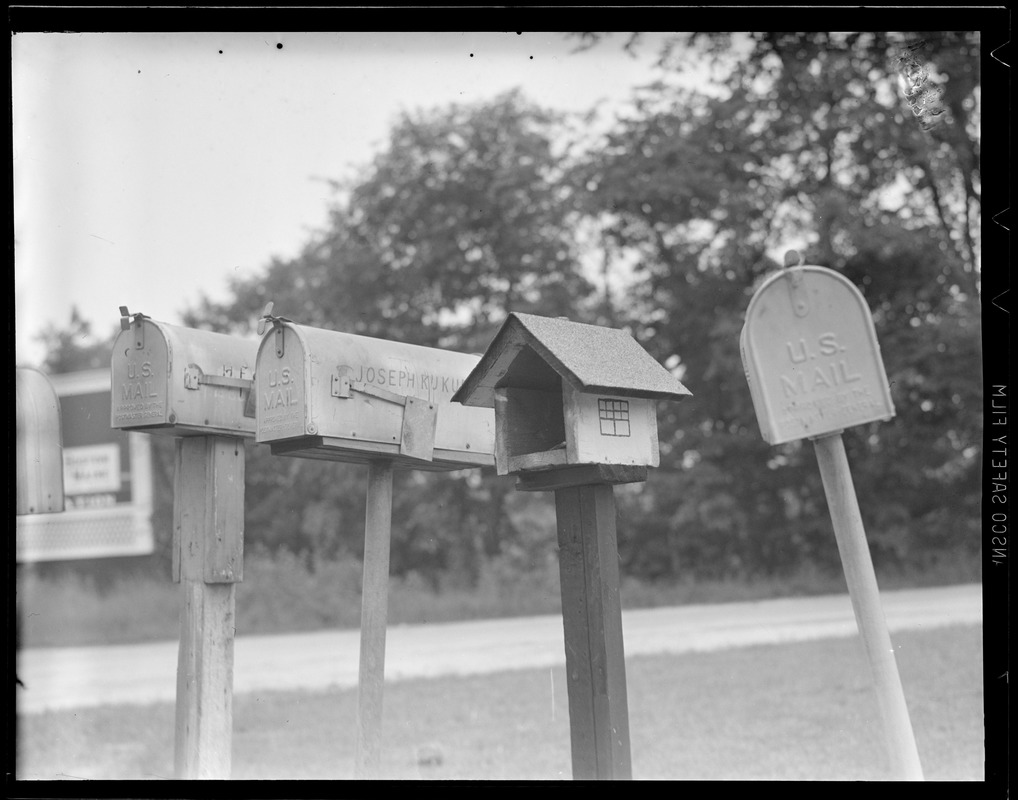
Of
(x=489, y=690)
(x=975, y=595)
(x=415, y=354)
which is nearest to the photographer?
(x=415, y=354)

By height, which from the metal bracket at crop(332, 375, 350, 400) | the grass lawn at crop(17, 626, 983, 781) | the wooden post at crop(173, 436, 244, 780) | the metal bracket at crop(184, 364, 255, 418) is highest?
the metal bracket at crop(184, 364, 255, 418)

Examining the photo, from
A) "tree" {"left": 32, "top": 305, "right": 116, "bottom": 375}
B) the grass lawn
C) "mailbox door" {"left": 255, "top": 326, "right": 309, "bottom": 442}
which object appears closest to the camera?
"mailbox door" {"left": 255, "top": 326, "right": 309, "bottom": 442}

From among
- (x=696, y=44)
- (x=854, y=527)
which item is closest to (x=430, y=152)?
(x=696, y=44)

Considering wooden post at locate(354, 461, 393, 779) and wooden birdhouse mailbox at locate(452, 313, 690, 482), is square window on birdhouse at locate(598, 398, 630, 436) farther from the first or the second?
wooden post at locate(354, 461, 393, 779)

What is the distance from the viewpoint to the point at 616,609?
2.66 m

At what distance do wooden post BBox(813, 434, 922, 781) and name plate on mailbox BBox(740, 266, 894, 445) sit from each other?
10 cm

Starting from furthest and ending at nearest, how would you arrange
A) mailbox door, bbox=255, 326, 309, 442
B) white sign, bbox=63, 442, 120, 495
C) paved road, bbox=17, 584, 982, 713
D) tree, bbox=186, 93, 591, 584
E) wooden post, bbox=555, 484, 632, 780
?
tree, bbox=186, 93, 591, 584, white sign, bbox=63, 442, 120, 495, paved road, bbox=17, 584, 982, 713, mailbox door, bbox=255, 326, 309, 442, wooden post, bbox=555, 484, 632, 780

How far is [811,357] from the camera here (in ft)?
7.86

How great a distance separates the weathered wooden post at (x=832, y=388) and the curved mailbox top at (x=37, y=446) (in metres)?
1.81

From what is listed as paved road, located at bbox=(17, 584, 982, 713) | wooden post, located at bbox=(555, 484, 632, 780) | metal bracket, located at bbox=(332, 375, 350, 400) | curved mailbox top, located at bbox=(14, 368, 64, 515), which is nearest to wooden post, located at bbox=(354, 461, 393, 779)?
metal bracket, located at bbox=(332, 375, 350, 400)

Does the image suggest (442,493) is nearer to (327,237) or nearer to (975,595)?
(327,237)

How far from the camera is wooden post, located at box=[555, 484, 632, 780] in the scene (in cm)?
259

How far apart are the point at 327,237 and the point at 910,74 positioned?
1131cm

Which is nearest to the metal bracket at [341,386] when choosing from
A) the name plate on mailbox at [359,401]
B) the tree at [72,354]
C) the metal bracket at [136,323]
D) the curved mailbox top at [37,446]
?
the name plate on mailbox at [359,401]
